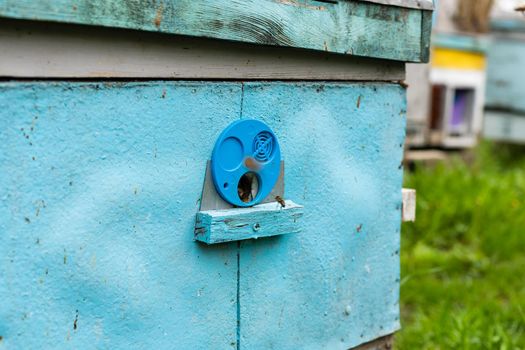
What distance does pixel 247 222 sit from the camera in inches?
73.9

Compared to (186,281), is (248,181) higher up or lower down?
higher up

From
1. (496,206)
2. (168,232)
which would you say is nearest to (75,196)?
(168,232)

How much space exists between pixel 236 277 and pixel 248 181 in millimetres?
274

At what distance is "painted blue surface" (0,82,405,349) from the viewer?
1.51 m

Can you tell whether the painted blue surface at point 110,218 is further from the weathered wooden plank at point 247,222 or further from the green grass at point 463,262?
the green grass at point 463,262

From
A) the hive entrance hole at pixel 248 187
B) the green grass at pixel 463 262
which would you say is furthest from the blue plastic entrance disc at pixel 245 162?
the green grass at pixel 463 262

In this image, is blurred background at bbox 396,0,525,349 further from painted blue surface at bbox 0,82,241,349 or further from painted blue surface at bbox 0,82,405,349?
painted blue surface at bbox 0,82,241,349

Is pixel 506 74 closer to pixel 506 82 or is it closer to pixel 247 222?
pixel 506 82

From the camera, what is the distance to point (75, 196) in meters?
1.57

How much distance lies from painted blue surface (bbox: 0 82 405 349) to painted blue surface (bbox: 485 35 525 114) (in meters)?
5.93

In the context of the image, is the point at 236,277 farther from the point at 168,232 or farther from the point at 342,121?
the point at 342,121

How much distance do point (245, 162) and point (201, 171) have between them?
14 cm

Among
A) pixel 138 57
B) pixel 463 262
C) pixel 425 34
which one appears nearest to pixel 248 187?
pixel 138 57

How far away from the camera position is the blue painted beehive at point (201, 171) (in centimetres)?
151
